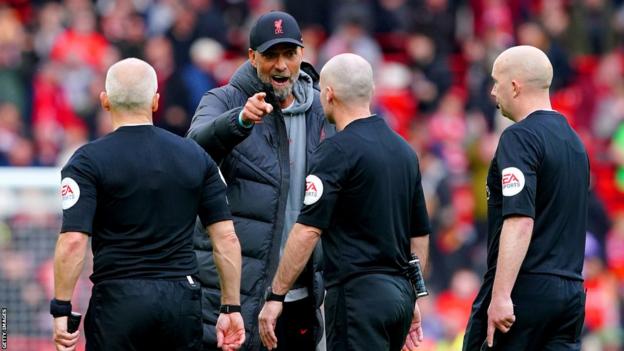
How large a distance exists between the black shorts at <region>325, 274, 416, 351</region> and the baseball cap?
4.34 ft

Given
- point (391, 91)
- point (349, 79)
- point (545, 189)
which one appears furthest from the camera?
point (391, 91)

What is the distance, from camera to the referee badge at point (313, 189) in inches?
290

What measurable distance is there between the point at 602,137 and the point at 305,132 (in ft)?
35.5

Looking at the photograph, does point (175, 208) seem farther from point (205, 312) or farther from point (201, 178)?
point (205, 312)

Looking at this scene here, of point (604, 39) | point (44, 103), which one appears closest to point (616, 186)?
point (604, 39)

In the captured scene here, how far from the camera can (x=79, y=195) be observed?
6.90m

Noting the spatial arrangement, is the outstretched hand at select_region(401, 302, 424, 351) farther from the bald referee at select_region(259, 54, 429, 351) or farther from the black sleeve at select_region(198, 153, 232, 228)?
the black sleeve at select_region(198, 153, 232, 228)

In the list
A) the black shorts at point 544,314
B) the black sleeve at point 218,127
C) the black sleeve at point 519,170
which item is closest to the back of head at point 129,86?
the black sleeve at point 218,127

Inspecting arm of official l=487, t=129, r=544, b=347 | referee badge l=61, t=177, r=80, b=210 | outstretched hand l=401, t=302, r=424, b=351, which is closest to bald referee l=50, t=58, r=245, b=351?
referee badge l=61, t=177, r=80, b=210

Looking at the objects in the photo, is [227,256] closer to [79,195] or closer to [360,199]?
[360,199]

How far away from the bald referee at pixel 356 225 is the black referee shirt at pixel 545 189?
1.61 feet

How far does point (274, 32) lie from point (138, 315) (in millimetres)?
1750

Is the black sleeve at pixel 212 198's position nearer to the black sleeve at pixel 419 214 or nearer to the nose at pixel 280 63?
the nose at pixel 280 63

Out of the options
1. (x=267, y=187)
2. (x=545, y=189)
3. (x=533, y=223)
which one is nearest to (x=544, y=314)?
(x=533, y=223)
